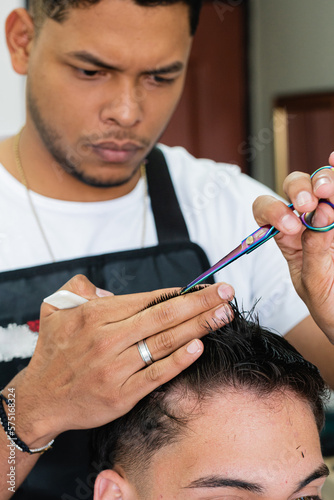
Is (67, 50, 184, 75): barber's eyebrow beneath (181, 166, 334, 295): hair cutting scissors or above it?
above

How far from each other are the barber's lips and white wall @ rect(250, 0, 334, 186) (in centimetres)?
212

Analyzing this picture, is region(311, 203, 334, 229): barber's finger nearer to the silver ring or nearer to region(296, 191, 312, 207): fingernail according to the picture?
region(296, 191, 312, 207): fingernail

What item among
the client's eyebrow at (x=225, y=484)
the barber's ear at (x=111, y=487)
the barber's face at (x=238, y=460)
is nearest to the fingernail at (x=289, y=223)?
the barber's face at (x=238, y=460)

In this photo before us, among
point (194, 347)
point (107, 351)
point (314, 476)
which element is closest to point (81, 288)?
point (107, 351)

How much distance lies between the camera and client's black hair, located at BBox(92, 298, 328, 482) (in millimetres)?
1161

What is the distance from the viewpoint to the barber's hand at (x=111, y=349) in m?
1.03

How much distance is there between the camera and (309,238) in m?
1.11

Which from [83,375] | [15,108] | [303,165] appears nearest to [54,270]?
[83,375]

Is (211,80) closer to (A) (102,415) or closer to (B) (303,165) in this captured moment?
(B) (303,165)

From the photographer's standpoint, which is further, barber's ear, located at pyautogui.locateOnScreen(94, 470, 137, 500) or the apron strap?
the apron strap

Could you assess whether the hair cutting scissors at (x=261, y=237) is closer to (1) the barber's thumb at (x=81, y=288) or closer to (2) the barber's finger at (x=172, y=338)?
(2) the barber's finger at (x=172, y=338)

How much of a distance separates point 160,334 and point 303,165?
2.81m

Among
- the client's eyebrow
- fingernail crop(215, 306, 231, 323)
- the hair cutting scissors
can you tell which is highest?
the hair cutting scissors

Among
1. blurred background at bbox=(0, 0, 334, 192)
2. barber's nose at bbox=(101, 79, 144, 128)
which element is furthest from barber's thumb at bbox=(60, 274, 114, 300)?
blurred background at bbox=(0, 0, 334, 192)
